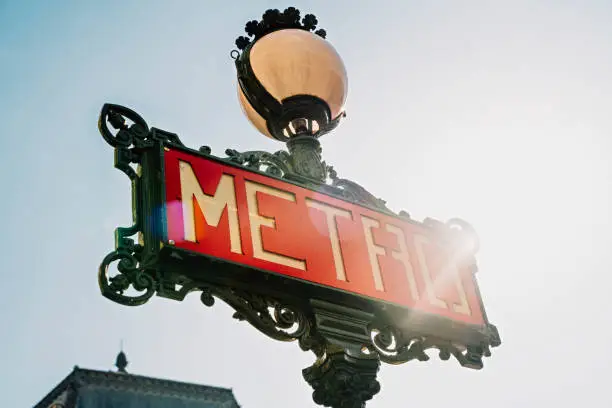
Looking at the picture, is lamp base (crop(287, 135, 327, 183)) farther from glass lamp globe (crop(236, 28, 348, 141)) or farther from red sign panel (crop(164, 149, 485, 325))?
red sign panel (crop(164, 149, 485, 325))

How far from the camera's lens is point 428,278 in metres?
5.89

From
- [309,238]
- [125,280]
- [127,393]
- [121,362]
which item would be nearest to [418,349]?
[309,238]

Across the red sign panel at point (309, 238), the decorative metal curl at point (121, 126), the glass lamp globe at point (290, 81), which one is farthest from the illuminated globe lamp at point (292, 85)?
the decorative metal curl at point (121, 126)

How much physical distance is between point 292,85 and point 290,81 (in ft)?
0.12

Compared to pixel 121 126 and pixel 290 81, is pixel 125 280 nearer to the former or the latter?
pixel 121 126

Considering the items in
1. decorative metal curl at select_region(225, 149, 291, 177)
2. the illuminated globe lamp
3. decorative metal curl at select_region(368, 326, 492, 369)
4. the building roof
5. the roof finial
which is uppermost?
the roof finial

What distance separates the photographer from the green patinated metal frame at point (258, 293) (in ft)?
15.0

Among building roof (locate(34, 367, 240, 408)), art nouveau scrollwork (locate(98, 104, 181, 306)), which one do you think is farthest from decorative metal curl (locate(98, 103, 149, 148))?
building roof (locate(34, 367, 240, 408))

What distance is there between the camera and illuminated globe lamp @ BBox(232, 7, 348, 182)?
6.24m

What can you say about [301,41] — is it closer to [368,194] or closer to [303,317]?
[368,194]

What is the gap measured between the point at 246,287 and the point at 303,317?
1.50 ft

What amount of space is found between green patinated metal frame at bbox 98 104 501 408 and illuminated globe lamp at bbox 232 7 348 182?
730 mm

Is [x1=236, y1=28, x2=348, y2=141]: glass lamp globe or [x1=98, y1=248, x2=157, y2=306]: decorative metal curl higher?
[x1=236, y1=28, x2=348, y2=141]: glass lamp globe

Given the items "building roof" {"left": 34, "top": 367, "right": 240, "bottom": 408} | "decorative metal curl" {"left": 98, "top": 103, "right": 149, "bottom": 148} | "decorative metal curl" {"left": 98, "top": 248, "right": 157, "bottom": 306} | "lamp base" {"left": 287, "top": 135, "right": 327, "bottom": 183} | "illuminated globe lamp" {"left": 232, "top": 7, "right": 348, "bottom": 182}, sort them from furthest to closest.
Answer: "building roof" {"left": 34, "top": 367, "right": 240, "bottom": 408}
"illuminated globe lamp" {"left": 232, "top": 7, "right": 348, "bottom": 182}
"lamp base" {"left": 287, "top": 135, "right": 327, "bottom": 183}
"decorative metal curl" {"left": 98, "top": 103, "right": 149, "bottom": 148}
"decorative metal curl" {"left": 98, "top": 248, "right": 157, "bottom": 306}
